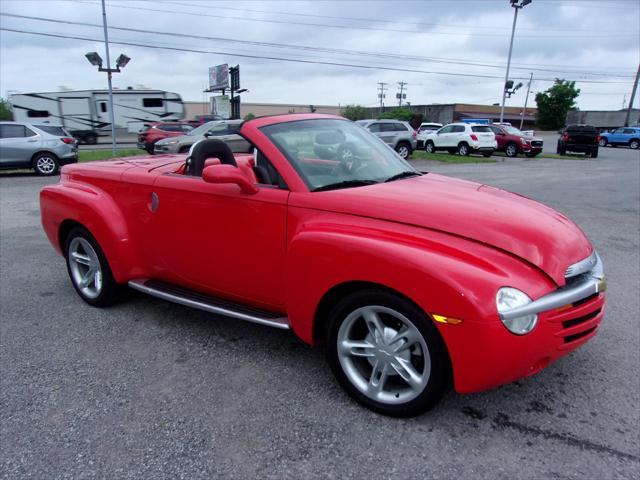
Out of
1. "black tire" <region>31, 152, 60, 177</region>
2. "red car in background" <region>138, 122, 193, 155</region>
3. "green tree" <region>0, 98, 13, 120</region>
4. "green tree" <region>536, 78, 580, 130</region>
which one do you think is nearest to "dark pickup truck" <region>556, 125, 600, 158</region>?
"red car in background" <region>138, 122, 193, 155</region>

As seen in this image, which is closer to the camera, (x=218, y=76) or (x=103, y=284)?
(x=103, y=284)

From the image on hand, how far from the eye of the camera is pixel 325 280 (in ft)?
8.57

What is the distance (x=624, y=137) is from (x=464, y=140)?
21.2m

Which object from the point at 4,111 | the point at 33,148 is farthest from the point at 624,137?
the point at 4,111

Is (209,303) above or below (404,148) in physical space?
below

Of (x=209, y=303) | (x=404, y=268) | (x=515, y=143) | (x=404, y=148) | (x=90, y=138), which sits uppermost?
(x=404, y=268)

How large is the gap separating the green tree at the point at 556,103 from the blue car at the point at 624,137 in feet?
110

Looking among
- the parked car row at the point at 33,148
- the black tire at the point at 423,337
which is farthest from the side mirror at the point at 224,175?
the parked car row at the point at 33,148

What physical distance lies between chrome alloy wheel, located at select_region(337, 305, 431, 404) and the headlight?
0.43 metres

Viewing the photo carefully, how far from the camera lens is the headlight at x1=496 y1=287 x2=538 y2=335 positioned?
2180mm

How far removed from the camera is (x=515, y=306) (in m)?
2.20

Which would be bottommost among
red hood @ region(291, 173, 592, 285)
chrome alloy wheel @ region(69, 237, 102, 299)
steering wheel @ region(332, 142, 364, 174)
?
chrome alloy wheel @ region(69, 237, 102, 299)

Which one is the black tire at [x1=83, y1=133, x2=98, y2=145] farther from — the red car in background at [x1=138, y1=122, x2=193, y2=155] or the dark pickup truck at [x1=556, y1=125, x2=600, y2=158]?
the dark pickup truck at [x1=556, y1=125, x2=600, y2=158]

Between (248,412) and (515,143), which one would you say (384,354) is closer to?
(248,412)
